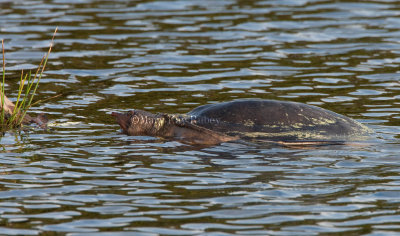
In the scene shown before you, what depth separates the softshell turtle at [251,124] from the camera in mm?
7793

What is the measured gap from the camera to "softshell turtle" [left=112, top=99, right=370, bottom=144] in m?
7.79

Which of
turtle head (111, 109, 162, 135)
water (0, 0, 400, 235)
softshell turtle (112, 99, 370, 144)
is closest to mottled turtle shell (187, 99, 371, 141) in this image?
softshell turtle (112, 99, 370, 144)

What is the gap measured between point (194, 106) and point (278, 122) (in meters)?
1.97

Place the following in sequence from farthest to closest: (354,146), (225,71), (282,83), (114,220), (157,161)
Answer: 1. (225,71)
2. (282,83)
3. (354,146)
4. (157,161)
5. (114,220)

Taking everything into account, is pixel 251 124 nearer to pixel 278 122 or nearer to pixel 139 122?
pixel 278 122

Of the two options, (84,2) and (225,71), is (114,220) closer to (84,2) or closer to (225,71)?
(225,71)

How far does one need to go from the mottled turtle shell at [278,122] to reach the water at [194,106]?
0.90 ft

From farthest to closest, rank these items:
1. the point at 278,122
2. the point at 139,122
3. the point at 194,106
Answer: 1. the point at 194,106
2. the point at 139,122
3. the point at 278,122

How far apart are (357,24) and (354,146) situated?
7234 millimetres

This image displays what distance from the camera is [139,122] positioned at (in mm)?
8250

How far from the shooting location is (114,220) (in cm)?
548

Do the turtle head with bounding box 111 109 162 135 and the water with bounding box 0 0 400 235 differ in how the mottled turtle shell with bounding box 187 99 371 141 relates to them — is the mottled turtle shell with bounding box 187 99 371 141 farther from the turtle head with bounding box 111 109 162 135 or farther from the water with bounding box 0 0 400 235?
the turtle head with bounding box 111 109 162 135

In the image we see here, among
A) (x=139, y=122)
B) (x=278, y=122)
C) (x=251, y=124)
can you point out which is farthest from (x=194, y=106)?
(x=278, y=122)

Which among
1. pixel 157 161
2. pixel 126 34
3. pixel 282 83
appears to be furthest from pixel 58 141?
pixel 126 34
